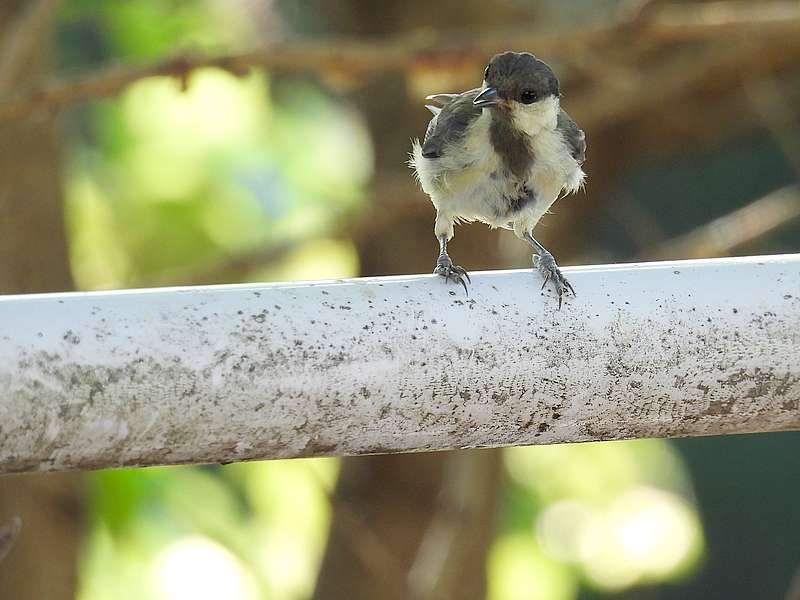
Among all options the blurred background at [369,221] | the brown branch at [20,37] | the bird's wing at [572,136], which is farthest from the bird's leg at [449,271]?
the brown branch at [20,37]

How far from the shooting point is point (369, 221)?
9.82 feet

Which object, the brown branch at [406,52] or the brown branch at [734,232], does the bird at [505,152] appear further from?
the brown branch at [734,232]

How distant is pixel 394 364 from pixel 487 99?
877mm

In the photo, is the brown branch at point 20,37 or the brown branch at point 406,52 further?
the brown branch at point 20,37

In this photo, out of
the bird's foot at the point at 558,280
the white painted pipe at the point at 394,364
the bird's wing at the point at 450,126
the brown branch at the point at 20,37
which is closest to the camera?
the white painted pipe at the point at 394,364

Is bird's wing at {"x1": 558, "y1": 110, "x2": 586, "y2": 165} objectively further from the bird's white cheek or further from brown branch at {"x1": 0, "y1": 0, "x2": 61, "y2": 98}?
brown branch at {"x1": 0, "y1": 0, "x2": 61, "y2": 98}

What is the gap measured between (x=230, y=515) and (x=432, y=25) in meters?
2.15

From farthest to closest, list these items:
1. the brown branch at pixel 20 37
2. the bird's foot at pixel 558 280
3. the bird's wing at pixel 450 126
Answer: the brown branch at pixel 20 37, the bird's wing at pixel 450 126, the bird's foot at pixel 558 280

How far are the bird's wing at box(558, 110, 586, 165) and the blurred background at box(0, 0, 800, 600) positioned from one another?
14.8 inches

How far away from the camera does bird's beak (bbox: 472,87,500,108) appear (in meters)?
1.82

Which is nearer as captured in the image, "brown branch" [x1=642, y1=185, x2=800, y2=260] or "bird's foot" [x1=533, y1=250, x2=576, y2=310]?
"bird's foot" [x1=533, y1=250, x2=576, y2=310]

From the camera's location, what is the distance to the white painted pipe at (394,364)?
97 cm

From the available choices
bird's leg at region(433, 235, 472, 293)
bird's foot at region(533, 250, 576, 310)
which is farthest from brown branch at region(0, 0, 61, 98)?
bird's foot at region(533, 250, 576, 310)

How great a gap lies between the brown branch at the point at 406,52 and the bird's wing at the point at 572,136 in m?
0.37
